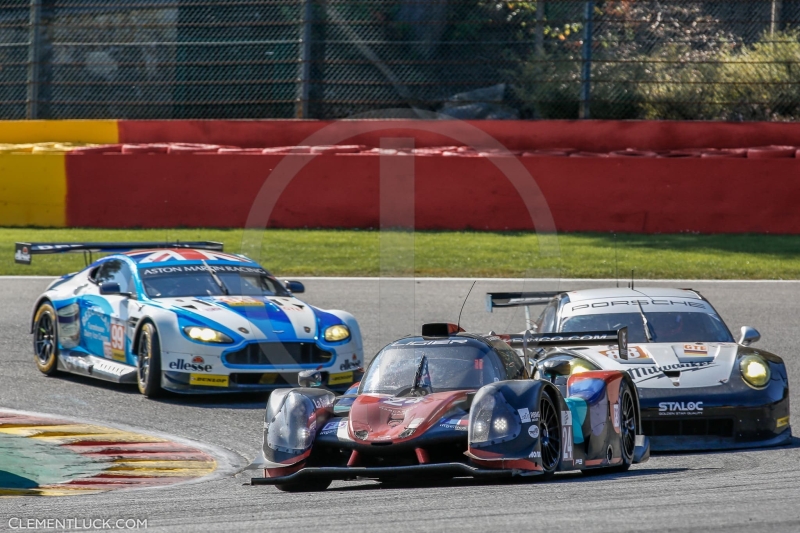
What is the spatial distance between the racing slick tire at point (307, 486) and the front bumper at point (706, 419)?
2.50 meters

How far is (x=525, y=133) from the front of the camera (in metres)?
19.0

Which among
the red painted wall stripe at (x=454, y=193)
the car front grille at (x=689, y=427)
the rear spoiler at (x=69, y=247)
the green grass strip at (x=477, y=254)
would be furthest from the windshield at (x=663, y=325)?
the red painted wall stripe at (x=454, y=193)

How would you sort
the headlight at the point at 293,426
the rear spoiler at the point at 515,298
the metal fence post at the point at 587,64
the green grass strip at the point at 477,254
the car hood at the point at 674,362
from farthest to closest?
the metal fence post at the point at 587,64 < the green grass strip at the point at 477,254 < the rear spoiler at the point at 515,298 < the car hood at the point at 674,362 < the headlight at the point at 293,426

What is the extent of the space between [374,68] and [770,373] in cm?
1229

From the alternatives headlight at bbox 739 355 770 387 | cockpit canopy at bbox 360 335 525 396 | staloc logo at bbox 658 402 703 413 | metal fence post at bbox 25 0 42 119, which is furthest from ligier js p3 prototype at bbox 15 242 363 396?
metal fence post at bbox 25 0 42 119

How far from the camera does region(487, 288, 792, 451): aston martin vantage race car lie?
Answer: 27.1ft

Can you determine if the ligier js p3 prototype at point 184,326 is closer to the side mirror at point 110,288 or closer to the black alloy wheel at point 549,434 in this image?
the side mirror at point 110,288

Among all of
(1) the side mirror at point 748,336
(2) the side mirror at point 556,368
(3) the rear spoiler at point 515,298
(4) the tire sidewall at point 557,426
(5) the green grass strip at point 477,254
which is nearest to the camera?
(4) the tire sidewall at point 557,426

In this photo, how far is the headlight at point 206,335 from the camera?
9.98 meters

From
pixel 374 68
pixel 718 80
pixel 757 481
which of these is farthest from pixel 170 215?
pixel 757 481

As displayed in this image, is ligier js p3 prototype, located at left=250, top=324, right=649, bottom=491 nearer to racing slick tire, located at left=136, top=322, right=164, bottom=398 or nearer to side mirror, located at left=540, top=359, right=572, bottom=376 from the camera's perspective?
side mirror, located at left=540, top=359, right=572, bottom=376

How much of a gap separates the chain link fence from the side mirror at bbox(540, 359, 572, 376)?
11.4 metres

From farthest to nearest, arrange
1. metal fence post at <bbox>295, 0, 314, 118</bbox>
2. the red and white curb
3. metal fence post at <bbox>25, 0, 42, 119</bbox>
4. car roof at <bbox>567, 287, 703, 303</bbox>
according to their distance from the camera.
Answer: metal fence post at <bbox>25, 0, 42, 119</bbox>
metal fence post at <bbox>295, 0, 314, 118</bbox>
car roof at <bbox>567, 287, 703, 303</bbox>
the red and white curb

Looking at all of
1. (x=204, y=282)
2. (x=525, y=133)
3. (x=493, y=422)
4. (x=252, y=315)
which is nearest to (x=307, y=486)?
(x=493, y=422)
